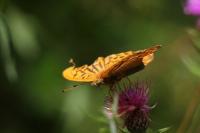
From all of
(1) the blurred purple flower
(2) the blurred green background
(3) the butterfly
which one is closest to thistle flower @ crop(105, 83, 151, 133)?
(3) the butterfly

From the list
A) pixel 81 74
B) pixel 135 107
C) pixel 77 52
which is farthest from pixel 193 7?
pixel 77 52

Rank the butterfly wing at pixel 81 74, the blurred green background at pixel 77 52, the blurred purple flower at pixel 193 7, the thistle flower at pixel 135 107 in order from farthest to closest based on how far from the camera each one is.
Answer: the blurred green background at pixel 77 52
the blurred purple flower at pixel 193 7
the thistle flower at pixel 135 107
the butterfly wing at pixel 81 74

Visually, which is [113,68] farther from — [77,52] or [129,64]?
[77,52]

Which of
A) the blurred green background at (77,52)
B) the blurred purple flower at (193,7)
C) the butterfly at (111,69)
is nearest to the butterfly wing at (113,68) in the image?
the butterfly at (111,69)

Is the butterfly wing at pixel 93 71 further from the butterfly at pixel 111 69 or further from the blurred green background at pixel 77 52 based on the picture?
the blurred green background at pixel 77 52

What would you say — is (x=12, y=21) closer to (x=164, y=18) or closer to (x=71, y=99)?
(x=71, y=99)

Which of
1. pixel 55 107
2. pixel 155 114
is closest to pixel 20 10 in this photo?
pixel 55 107

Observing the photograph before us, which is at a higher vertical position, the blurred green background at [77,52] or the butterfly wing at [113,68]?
the blurred green background at [77,52]
